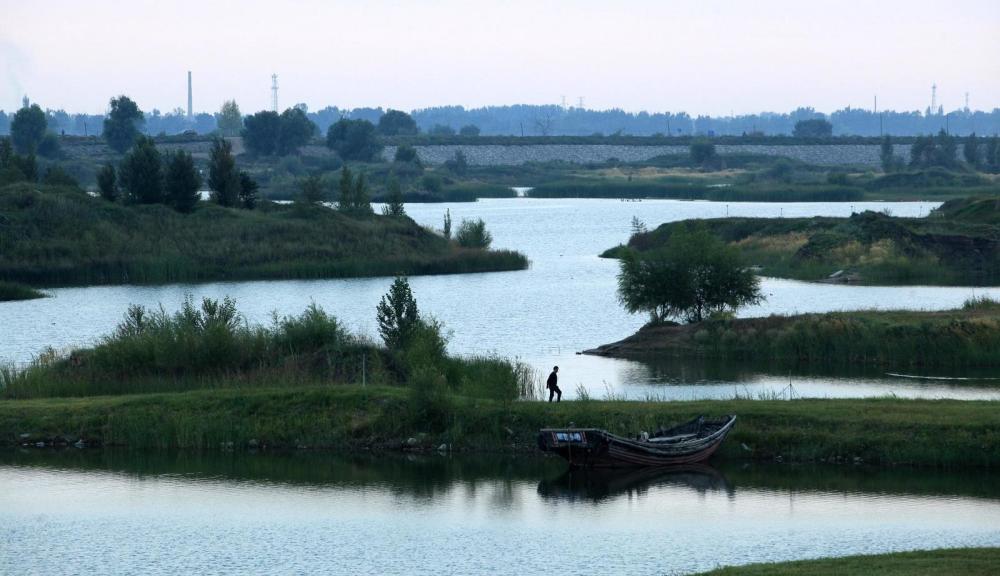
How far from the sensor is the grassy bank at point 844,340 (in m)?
49.7

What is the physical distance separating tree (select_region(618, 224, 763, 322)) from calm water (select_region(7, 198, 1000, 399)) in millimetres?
3210

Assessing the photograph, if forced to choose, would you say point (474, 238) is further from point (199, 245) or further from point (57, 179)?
point (57, 179)

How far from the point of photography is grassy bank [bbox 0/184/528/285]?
294ft

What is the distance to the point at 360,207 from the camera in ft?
353

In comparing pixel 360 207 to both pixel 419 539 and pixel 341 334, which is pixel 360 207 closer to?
pixel 341 334

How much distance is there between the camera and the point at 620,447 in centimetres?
3384

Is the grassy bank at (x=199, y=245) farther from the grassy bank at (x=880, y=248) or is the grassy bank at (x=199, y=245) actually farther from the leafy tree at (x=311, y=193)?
the grassy bank at (x=880, y=248)

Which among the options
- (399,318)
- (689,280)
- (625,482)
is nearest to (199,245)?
(689,280)

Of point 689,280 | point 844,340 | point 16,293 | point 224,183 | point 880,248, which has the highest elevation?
point 224,183

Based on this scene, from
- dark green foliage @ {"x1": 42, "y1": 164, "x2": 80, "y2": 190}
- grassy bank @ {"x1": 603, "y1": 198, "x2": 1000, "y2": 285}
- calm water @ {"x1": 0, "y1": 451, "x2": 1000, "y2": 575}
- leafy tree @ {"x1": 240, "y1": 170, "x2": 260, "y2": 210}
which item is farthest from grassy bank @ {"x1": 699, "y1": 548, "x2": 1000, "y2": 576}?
dark green foliage @ {"x1": 42, "y1": 164, "x2": 80, "y2": 190}

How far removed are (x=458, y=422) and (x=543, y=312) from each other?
34.5 metres

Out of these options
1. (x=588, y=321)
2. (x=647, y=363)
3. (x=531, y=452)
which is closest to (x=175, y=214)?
(x=588, y=321)

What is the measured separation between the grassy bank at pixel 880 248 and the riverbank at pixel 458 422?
48153mm

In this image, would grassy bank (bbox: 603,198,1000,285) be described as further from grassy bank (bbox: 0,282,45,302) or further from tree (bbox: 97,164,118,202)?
tree (bbox: 97,164,118,202)
